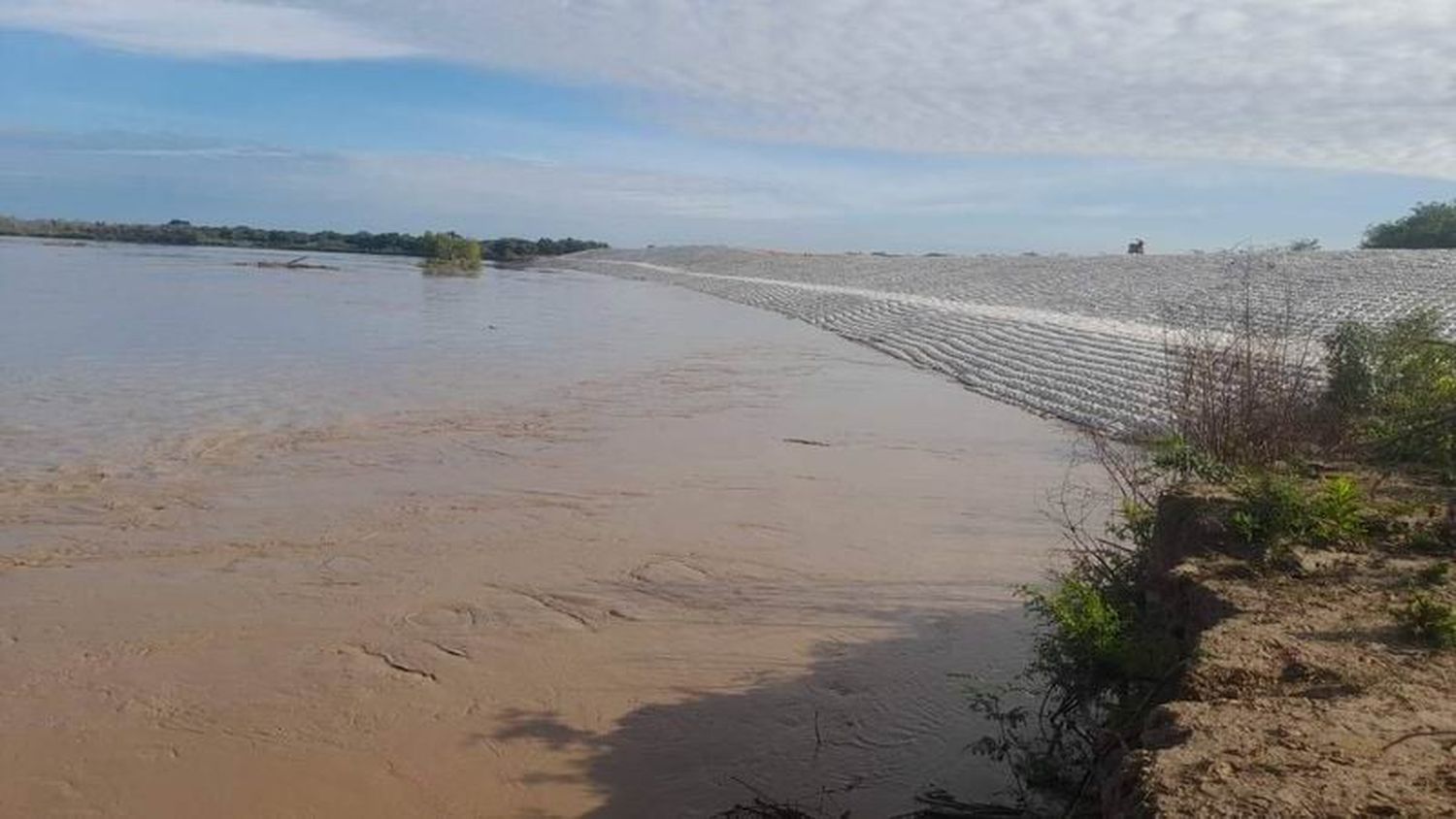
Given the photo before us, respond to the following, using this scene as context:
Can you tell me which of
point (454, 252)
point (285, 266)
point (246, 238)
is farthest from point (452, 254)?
point (246, 238)

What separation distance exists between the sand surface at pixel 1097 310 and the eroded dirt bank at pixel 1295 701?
4256 millimetres

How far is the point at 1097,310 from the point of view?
81.6 feet

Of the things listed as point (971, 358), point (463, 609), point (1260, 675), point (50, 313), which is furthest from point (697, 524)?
point (50, 313)

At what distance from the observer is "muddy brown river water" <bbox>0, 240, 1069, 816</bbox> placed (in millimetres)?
4590

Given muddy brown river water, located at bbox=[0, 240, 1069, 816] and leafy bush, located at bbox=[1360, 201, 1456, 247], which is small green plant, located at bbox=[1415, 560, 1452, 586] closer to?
muddy brown river water, located at bbox=[0, 240, 1069, 816]

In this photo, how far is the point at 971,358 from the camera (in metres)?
19.6

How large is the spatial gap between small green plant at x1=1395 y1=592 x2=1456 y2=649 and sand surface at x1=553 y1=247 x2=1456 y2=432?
4.66m

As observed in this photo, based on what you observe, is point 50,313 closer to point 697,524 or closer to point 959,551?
point 697,524

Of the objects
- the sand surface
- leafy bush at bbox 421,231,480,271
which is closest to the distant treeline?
leafy bush at bbox 421,231,480,271

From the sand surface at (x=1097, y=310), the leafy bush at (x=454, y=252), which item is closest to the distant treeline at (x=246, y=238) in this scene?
the leafy bush at (x=454, y=252)

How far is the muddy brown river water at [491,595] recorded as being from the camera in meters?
4.59

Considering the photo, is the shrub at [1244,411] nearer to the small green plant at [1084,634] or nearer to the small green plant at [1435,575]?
the small green plant at [1435,575]

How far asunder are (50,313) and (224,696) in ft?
71.5

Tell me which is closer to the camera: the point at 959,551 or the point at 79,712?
the point at 79,712
